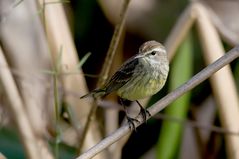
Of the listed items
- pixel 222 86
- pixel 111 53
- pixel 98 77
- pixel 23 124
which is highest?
pixel 111 53

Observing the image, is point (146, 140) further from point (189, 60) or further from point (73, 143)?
point (189, 60)

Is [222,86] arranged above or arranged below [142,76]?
below

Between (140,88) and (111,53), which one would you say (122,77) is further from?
(111,53)

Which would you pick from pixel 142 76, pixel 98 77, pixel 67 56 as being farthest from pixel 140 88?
pixel 67 56

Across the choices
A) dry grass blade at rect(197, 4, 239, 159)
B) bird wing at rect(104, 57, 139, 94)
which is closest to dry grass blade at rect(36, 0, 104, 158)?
bird wing at rect(104, 57, 139, 94)

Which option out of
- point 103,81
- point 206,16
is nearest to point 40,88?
point 103,81

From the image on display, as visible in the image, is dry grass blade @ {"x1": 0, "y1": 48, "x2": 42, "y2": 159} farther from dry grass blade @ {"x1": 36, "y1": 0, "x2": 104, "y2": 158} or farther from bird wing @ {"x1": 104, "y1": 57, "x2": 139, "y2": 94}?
bird wing @ {"x1": 104, "y1": 57, "x2": 139, "y2": 94}

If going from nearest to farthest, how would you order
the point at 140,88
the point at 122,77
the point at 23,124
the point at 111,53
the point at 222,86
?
the point at 111,53
the point at 140,88
the point at 122,77
the point at 23,124
the point at 222,86
